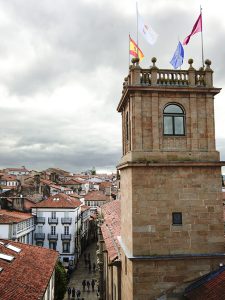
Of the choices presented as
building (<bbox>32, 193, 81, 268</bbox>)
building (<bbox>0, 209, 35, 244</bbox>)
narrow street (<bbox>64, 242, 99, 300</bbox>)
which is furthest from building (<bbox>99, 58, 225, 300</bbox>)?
building (<bbox>32, 193, 81, 268</bbox>)

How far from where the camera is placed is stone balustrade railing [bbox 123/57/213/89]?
17.2 metres

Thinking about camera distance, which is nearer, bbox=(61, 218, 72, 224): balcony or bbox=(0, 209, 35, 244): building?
bbox=(0, 209, 35, 244): building

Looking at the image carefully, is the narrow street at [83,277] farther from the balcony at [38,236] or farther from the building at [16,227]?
the building at [16,227]

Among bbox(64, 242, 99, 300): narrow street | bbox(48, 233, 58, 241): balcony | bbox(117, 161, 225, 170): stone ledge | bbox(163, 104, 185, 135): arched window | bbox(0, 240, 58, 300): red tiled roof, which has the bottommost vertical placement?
bbox(64, 242, 99, 300): narrow street

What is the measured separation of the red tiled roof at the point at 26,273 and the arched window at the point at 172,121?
11.1 metres

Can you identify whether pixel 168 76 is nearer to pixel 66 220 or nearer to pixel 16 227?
pixel 16 227

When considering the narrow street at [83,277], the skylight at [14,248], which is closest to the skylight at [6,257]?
the skylight at [14,248]

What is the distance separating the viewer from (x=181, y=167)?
16859 mm

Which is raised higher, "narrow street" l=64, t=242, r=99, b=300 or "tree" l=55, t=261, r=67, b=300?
"tree" l=55, t=261, r=67, b=300

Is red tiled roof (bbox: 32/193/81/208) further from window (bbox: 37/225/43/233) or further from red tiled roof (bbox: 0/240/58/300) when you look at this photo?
red tiled roof (bbox: 0/240/58/300)

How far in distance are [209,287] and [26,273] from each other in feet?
37.3

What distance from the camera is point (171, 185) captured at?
1677 cm

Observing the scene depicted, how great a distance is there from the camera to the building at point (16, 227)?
141ft

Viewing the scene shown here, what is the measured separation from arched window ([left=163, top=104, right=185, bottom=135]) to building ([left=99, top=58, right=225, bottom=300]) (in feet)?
0.13
